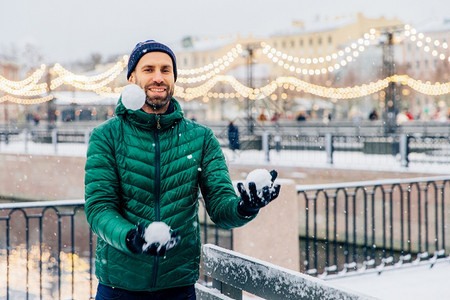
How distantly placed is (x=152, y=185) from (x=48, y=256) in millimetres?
11930

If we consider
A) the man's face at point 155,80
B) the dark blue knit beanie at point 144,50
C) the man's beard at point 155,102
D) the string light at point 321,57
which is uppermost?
the string light at point 321,57

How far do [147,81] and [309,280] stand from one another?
1.16m

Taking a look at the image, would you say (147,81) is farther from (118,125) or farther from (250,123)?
(250,123)

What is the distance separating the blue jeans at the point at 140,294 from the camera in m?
2.54

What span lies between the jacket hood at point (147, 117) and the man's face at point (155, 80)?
6 centimetres

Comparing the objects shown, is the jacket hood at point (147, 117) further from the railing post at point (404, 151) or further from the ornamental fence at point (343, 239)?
the railing post at point (404, 151)

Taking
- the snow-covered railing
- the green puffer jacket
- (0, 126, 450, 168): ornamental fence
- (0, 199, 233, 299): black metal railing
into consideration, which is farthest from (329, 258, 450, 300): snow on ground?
(0, 126, 450, 168): ornamental fence

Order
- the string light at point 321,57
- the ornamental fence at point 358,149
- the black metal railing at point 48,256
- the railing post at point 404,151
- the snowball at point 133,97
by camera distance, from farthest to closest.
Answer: the string light at point 321,57
the ornamental fence at point 358,149
the railing post at point 404,151
the black metal railing at point 48,256
the snowball at point 133,97

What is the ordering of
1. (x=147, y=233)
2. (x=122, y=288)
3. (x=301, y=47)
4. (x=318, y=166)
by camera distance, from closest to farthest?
1. (x=147, y=233)
2. (x=122, y=288)
3. (x=318, y=166)
4. (x=301, y=47)

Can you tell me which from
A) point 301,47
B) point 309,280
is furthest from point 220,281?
point 301,47

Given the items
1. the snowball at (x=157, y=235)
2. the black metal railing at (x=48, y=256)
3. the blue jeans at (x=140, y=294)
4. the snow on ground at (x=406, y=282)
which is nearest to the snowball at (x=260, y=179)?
the snowball at (x=157, y=235)

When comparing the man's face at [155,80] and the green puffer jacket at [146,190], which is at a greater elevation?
the man's face at [155,80]

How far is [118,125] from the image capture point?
2.56 meters

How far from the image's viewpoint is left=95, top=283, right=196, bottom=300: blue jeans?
8.33ft
